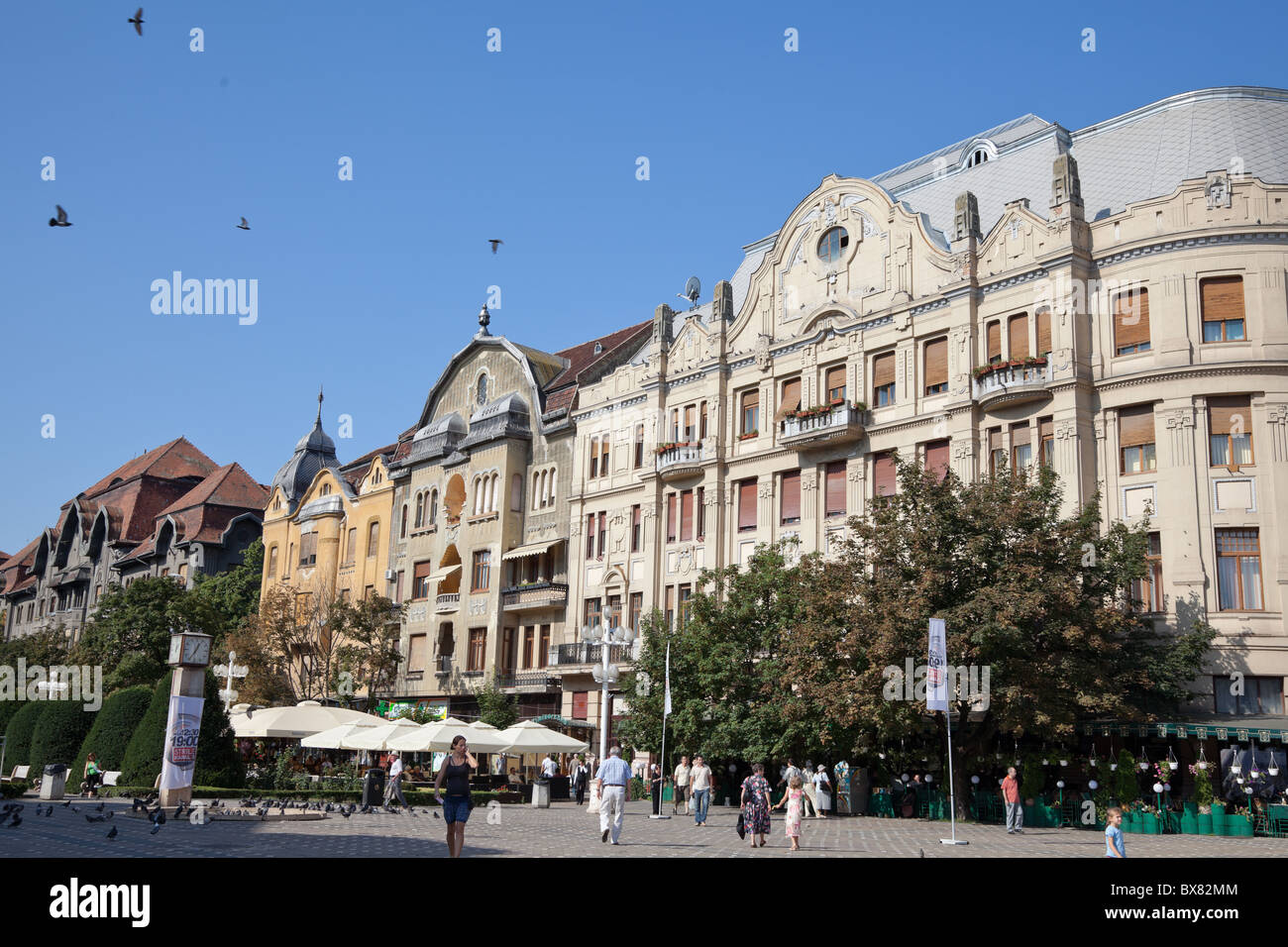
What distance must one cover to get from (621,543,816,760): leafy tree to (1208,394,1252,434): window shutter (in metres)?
12.0

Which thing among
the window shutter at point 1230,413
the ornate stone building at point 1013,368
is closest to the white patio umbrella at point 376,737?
the ornate stone building at point 1013,368

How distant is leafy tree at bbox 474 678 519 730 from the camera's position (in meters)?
48.1

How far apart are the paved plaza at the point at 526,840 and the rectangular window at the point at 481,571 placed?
2528 cm

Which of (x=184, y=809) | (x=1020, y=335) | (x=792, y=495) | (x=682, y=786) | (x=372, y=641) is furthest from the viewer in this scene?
(x=372, y=641)

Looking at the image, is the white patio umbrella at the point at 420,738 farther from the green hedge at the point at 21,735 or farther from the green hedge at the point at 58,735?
the green hedge at the point at 21,735

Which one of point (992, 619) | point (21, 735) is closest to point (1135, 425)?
point (992, 619)

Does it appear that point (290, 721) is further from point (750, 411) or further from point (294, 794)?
point (750, 411)

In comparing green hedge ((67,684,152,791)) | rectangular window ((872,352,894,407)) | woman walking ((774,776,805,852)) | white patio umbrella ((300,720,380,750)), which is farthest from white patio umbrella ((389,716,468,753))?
rectangular window ((872,352,894,407))

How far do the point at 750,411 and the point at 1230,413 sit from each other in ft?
57.2

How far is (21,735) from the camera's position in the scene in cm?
3872

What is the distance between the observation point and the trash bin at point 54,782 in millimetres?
30156

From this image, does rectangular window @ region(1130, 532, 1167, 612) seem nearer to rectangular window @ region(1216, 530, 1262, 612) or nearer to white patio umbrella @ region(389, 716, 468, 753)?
rectangular window @ region(1216, 530, 1262, 612)

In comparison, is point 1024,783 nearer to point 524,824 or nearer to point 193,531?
point 524,824
